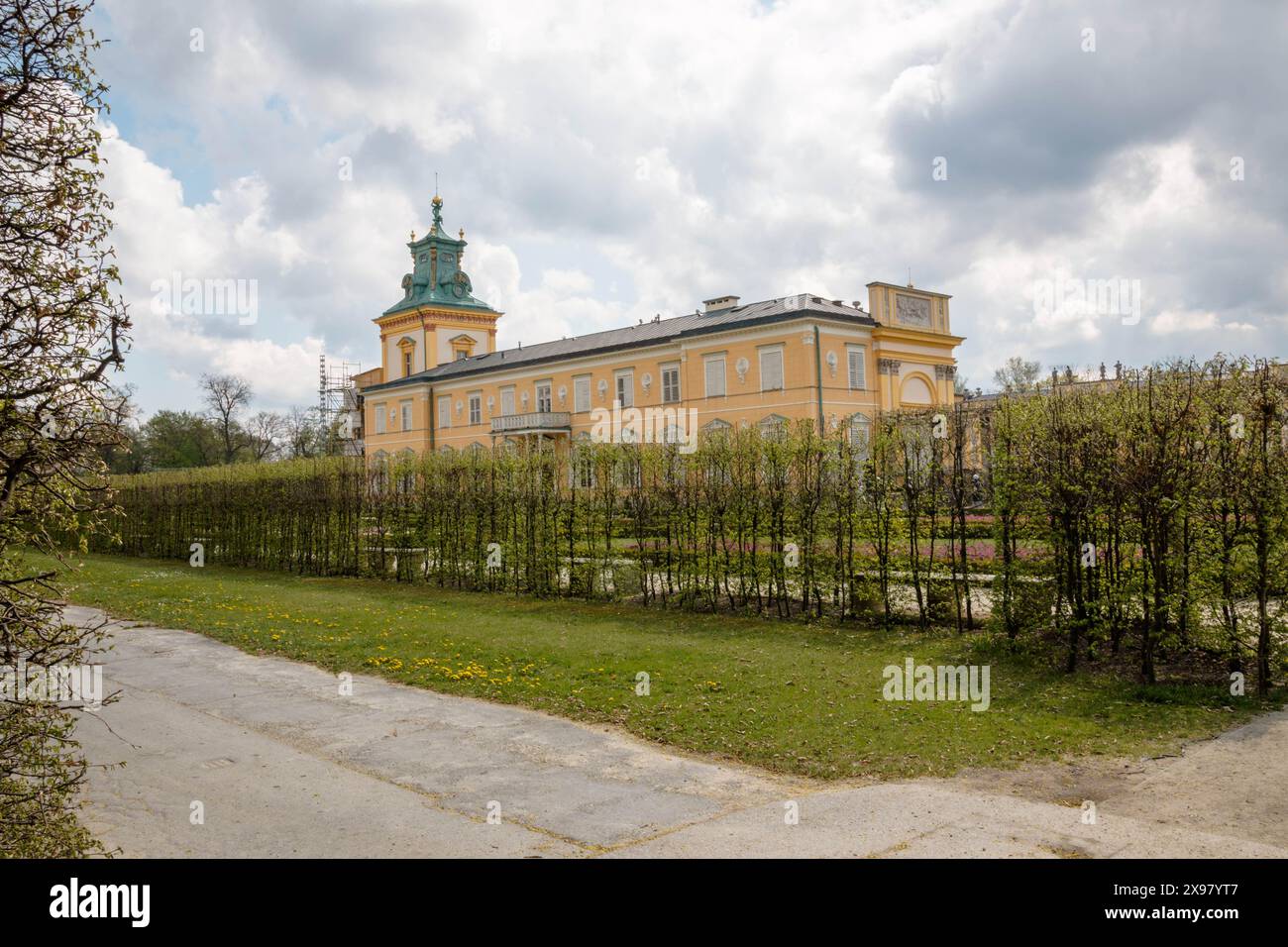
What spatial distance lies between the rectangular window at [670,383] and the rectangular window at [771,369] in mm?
5627

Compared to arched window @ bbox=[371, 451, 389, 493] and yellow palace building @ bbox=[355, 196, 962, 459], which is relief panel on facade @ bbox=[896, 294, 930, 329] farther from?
arched window @ bbox=[371, 451, 389, 493]

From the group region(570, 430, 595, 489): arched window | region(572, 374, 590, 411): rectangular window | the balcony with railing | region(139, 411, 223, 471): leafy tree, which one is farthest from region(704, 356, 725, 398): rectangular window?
region(139, 411, 223, 471): leafy tree

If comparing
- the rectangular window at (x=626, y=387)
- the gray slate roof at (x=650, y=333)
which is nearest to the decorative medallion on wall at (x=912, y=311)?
the gray slate roof at (x=650, y=333)

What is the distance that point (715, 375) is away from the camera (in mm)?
46469

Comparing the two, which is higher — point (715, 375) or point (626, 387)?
point (626, 387)

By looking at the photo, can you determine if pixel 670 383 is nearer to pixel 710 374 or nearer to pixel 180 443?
pixel 710 374

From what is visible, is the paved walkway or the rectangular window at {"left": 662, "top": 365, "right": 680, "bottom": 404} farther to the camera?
the rectangular window at {"left": 662, "top": 365, "right": 680, "bottom": 404}

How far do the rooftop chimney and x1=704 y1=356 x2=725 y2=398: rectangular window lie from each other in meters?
4.64

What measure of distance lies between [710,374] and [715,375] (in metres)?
0.36

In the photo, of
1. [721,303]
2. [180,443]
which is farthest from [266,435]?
[721,303]

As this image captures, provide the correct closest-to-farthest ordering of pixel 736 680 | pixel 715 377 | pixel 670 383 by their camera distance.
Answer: pixel 736 680 < pixel 715 377 < pixel 670 383

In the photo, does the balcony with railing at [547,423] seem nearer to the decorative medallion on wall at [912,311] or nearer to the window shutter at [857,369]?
the window shutter at [857,369]

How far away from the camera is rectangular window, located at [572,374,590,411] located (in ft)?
175
